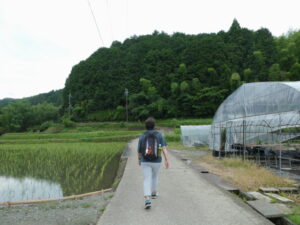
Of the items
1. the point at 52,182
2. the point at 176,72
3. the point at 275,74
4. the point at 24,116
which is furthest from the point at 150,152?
the point at 24,116

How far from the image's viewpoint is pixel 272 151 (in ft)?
38.4

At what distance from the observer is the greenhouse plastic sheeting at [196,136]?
20061mm

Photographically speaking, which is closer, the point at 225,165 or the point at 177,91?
the point at 225,165

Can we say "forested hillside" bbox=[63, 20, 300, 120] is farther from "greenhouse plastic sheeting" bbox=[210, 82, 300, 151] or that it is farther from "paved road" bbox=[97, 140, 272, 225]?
"paved road" bbox=[97, 140, 272, 225]

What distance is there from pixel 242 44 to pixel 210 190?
6708 cm

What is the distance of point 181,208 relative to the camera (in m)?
3.71

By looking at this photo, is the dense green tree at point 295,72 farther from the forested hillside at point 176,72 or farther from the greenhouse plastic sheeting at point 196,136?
the greenhouse plastic sheeting at point 196,136

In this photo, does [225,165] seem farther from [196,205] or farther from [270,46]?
[270,46]

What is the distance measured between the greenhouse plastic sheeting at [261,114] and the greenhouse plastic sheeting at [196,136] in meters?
5.31

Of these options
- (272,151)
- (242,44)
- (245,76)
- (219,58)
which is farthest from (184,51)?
(272,151)

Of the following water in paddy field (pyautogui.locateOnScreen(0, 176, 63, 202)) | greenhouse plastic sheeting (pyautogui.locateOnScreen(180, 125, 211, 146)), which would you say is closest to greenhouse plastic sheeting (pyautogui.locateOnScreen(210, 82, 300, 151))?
greenhouse plastic sheeting (pyautogui.locateOnScreen(180, 125, 211, 146))

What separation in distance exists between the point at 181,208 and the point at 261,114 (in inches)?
394

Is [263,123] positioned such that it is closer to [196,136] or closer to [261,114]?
[261,114]

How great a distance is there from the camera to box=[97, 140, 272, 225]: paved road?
317cm
